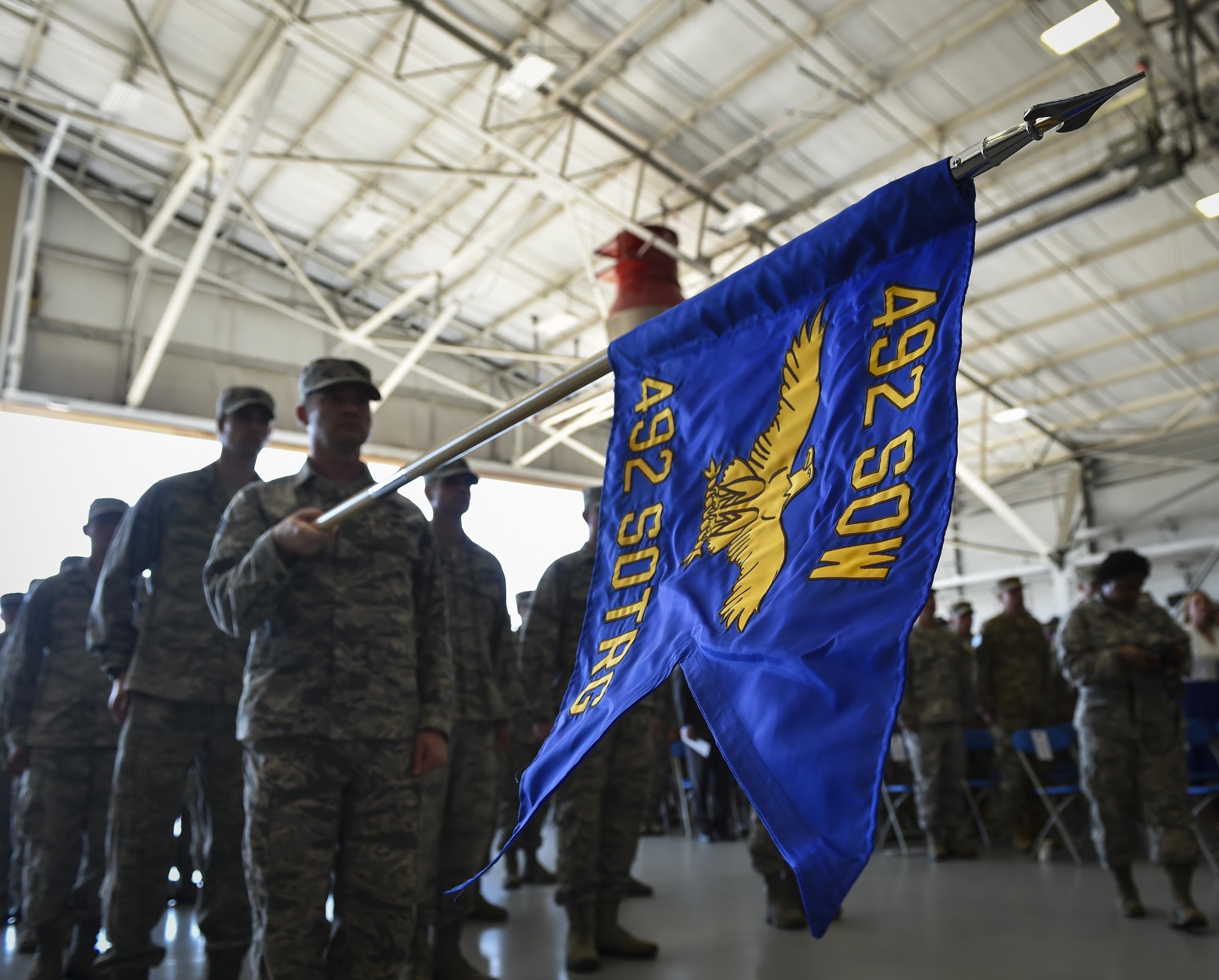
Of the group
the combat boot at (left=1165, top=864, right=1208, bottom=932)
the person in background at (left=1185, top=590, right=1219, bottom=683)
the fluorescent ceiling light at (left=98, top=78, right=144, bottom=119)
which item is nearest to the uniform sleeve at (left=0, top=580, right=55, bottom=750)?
the combat boot at (left=1165, top=864, right=1208, bottom=932)

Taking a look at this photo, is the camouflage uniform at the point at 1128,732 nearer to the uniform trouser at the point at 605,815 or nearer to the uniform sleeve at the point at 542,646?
the uniform trouser at the point at 605,815

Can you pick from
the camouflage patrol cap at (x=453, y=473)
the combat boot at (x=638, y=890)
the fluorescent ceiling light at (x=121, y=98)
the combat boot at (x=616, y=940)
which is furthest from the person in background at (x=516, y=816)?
the fluorescent ceiling light at (x=121, y=98)

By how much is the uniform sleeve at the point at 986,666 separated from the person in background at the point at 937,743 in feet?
1.08

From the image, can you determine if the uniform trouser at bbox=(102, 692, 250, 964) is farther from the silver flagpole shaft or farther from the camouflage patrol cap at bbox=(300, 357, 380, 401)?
the silver flagpole shaft

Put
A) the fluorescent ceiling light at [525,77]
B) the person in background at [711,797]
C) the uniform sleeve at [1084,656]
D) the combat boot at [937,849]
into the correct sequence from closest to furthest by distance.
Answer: the uniform sleeve at [1084,656] < the combat boot at [937,849] < the person in background at [711,797] < the fluorescent ceiling light at [525,77]

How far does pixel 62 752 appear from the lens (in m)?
3.41

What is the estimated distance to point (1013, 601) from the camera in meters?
6.59

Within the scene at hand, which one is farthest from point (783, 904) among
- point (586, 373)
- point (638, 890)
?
point (586, 373)

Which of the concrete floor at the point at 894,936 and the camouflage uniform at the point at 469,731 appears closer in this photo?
the concrete floor at the point at 894,936

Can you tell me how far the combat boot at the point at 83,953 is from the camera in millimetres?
2975

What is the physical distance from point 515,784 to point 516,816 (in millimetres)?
423

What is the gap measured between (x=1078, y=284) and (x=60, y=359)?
1162 cm

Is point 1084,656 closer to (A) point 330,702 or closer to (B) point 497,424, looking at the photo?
(A) point 330,702

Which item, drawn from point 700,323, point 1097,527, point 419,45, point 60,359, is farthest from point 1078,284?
point 60,359
